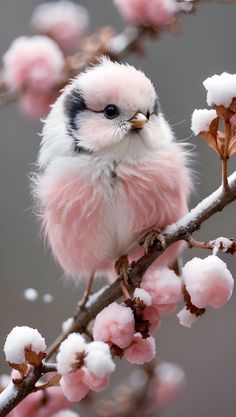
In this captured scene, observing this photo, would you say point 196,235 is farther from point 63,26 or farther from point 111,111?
point 111,111

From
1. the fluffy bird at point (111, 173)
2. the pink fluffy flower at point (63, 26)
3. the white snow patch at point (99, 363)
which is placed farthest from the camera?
the pink fluffy flower at point (63, 26)

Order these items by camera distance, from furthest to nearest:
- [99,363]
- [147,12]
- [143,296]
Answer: [147,12] → [143,296] → [99,363]

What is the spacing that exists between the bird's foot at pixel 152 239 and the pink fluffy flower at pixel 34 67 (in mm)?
414

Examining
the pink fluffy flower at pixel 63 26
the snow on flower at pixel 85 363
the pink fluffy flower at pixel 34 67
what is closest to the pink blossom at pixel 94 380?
the snow on flower at pixel 85 363

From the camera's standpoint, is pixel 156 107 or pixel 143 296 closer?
pixel 143 296

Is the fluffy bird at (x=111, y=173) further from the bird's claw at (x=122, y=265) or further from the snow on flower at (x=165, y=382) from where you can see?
the snow on flower at (x=165, y=382)

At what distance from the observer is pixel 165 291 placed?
28.8 inches

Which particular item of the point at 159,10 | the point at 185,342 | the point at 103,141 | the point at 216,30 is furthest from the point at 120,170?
the point at 216,30

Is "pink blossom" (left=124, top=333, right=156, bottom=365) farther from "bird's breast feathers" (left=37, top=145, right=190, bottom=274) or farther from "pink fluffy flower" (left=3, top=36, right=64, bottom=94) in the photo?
"pink fluffy flower" (left=3, top=36, right=64, bottom=94)

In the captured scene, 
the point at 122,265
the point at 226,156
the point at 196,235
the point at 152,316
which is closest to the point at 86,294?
the point at 122,265

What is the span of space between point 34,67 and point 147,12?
0.19 meters

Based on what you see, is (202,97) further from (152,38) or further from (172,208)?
(172,208)

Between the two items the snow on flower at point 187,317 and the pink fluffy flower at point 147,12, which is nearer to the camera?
the snow on flower at point 187,317

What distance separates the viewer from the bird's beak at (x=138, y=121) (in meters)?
0.81
